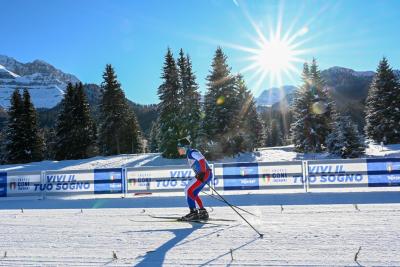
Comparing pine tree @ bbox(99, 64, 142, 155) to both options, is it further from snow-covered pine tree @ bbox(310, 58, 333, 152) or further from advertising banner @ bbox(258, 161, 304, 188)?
advertising banner @ bbox(258, 161, 304, 188)

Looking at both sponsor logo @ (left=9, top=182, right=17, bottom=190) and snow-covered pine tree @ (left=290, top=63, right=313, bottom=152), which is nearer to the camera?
sponsor logo @ (left=9, top=182, right=17, bottom=190)

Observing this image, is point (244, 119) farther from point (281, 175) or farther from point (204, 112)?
point (281, 175)

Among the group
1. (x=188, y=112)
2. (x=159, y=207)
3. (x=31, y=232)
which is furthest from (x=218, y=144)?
(x=31, y=232)

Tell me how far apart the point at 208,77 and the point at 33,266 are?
37834 mm

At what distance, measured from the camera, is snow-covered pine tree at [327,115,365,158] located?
32.1 m

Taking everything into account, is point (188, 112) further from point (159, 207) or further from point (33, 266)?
point (33, 266)

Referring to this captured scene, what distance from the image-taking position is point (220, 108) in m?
41.2

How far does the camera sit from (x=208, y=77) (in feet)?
141

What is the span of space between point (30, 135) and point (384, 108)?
4252 centimetres

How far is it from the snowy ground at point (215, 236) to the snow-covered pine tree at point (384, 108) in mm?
32761

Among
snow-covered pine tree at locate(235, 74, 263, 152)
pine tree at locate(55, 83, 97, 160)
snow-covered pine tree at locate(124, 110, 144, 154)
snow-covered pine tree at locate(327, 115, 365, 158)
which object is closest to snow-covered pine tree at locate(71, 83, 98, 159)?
pine tree at locate(55, 83, 97, 160)

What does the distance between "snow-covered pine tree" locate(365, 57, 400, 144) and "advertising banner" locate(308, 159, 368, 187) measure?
30997 millimetres

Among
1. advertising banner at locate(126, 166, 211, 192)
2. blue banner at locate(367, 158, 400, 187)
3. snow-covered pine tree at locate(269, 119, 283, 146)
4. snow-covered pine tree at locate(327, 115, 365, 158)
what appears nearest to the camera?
blue banner at locate(367, 158, 400, 187)

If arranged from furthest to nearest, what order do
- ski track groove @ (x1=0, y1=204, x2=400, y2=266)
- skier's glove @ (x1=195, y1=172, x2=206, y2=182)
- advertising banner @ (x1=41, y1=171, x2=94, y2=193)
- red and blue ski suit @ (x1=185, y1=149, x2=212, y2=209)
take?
advertising banner @ (x1=41, y1=171, x2=94, y2=193) < red and blue ski suit @ (x1=185, y1=149, x2=212, y2=209) < skier's glove @ (x1=195, y1=172, x2=206, y2=182) < ski track groove @ (x1=0, y1=204, x2=400, y2=266)
